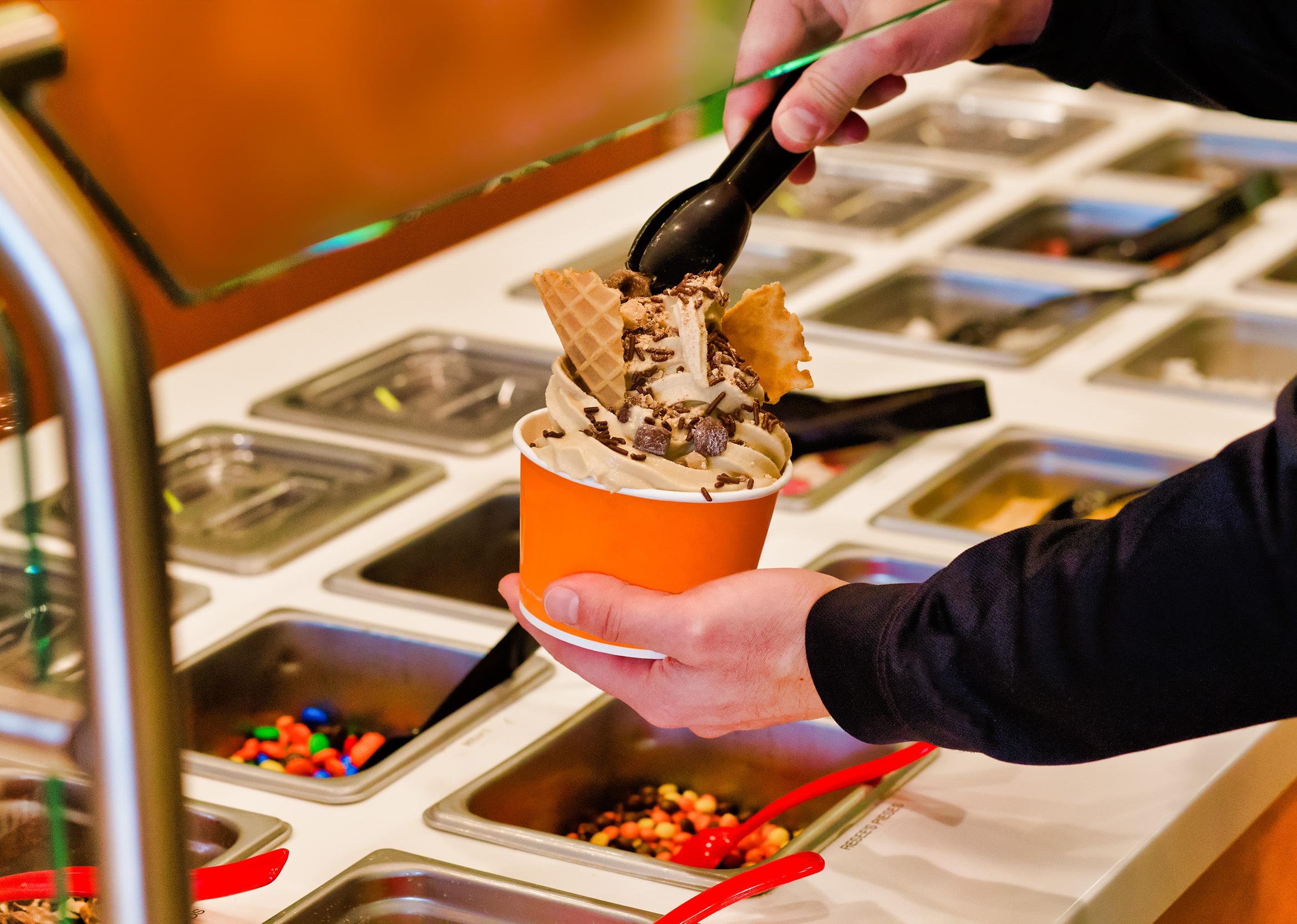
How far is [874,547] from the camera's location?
204cm

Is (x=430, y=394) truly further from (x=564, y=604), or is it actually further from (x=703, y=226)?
(x=564, y=604)

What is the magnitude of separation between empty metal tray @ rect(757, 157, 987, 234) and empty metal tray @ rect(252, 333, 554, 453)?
34.0 inches

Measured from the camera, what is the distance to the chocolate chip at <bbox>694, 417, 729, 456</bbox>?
130 centimetres

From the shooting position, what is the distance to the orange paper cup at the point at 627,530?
4.23ft

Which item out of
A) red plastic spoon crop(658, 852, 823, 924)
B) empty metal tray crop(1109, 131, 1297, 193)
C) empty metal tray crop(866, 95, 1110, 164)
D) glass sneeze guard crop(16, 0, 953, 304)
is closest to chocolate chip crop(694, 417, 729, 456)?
glass sneeze guard crop(16, 0, 953, 304)

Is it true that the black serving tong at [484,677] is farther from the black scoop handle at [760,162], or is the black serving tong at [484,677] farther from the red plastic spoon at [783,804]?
the black scoop handle at [760,162]

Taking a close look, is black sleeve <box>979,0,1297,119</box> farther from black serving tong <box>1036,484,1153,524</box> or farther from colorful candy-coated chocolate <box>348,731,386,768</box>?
colorful candy-coated chocolate <box>348,731,386,768</box>

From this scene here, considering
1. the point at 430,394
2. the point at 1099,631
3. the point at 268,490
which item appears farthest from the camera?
the point at 430,394

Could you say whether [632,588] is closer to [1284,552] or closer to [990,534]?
[1284,552]

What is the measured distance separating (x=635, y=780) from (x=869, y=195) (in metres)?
1.97

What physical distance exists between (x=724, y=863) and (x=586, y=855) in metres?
0.22

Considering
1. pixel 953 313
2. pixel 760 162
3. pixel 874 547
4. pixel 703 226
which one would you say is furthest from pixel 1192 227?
pixel 703 226

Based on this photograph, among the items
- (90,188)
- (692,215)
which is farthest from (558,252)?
(90,188)

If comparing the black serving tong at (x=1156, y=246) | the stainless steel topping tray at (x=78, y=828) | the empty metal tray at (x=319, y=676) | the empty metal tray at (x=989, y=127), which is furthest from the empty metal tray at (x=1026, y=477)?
the empty metal tray at (x=989, y=127)
